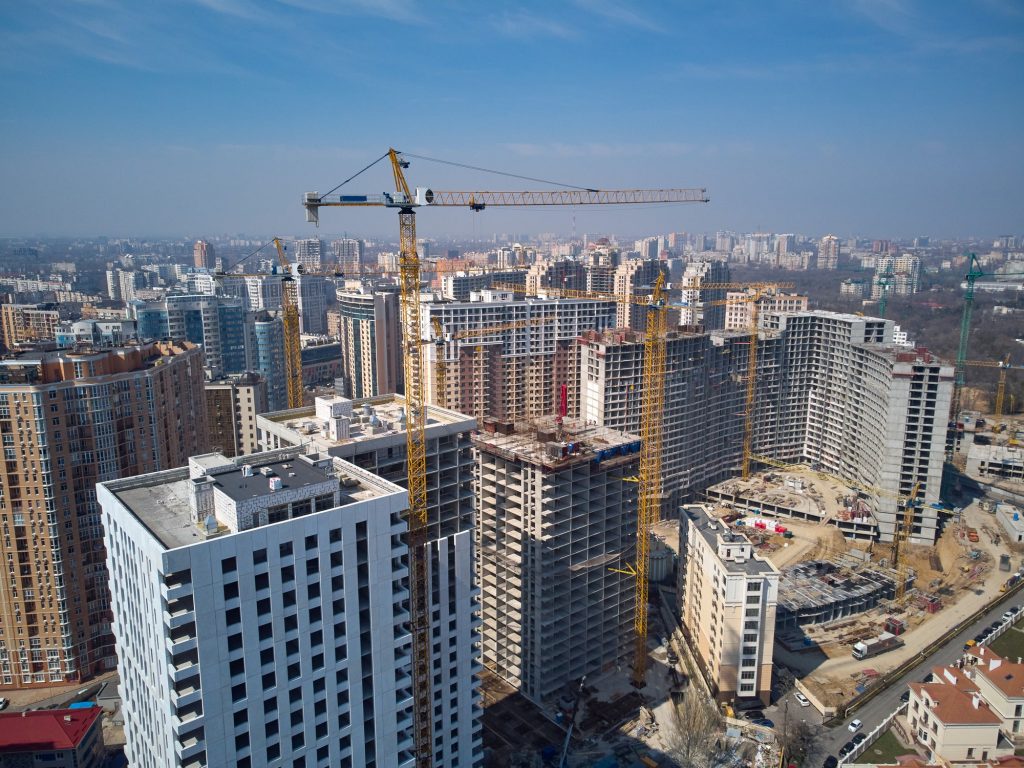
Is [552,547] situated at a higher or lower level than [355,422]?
lower

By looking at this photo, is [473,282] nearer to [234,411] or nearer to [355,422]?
[234,411]

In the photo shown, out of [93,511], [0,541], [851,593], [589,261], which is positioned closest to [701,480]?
[851,593]

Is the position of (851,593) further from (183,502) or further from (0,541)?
(0,541)

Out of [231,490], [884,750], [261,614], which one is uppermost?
[231,490]

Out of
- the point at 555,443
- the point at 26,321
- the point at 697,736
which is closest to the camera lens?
the point at 697,736

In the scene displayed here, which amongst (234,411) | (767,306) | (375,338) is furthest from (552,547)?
(767,306)

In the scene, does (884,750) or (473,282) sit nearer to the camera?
(884,750)
